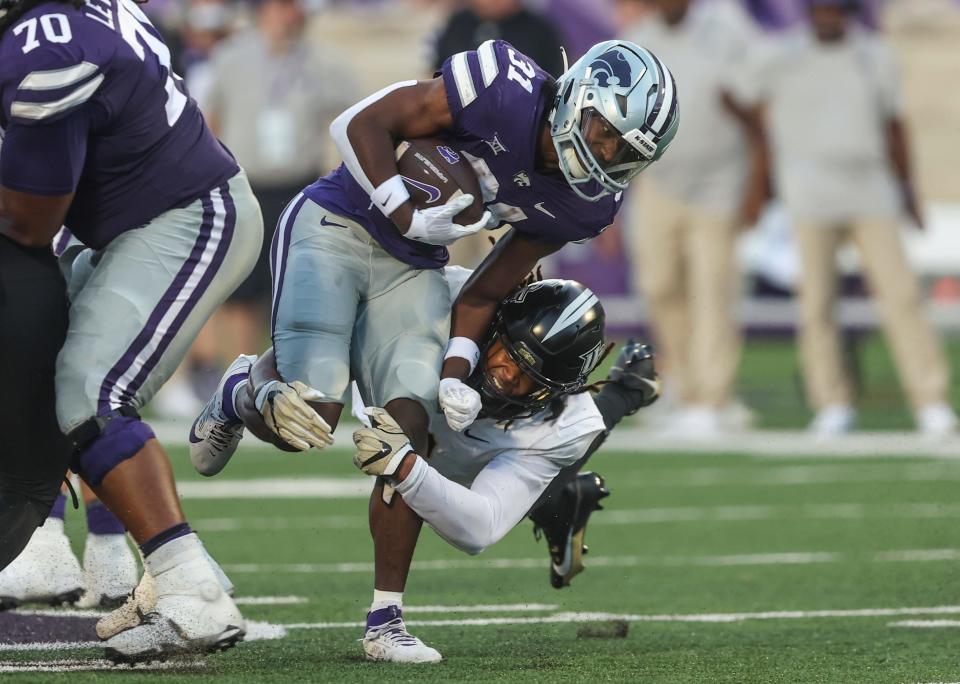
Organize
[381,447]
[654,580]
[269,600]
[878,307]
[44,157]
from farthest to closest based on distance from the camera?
1. [878,307]
2. [654,580]
3. [269,600]
4. [381,447]
5. [44,157]

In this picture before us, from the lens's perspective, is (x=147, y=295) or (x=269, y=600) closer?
(x=147, y=295)

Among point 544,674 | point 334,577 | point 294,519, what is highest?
point 544,674

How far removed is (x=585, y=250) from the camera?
46.7ft

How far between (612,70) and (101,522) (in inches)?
78.6

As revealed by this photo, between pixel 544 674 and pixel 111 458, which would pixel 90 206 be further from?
pixel 544 674

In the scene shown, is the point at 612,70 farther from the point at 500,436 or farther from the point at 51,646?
the point at 51,646

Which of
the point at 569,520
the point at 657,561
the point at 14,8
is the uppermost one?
the point at 14,8

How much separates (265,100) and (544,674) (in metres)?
7.41

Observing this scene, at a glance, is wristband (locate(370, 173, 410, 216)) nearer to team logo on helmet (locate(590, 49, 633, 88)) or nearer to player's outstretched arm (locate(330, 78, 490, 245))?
player's outstretched arm (locate(330, 78, 490, 245))

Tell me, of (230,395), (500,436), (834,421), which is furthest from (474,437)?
(834,421)

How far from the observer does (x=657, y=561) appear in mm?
7074

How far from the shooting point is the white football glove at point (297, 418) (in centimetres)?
493

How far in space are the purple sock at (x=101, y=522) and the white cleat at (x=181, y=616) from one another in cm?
122

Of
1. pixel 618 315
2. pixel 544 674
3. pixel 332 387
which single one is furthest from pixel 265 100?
pixel 544 674
